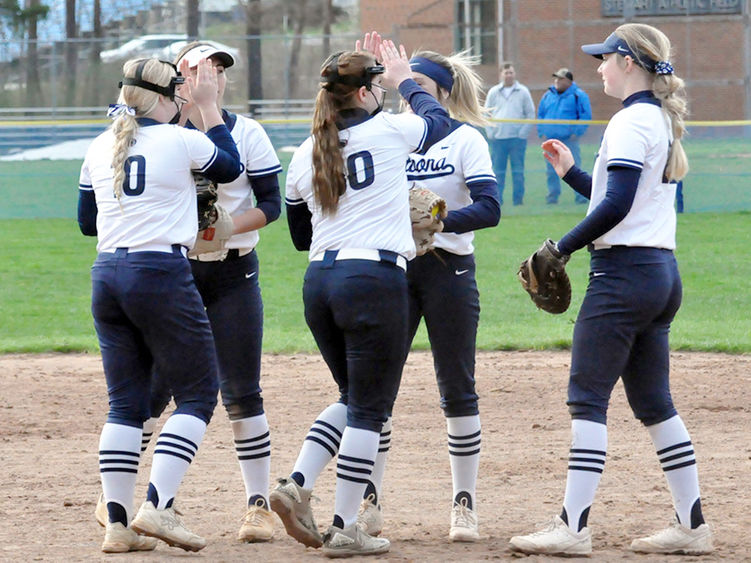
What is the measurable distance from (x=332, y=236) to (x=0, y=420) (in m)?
3.51

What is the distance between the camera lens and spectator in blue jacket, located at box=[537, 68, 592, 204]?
16.8m

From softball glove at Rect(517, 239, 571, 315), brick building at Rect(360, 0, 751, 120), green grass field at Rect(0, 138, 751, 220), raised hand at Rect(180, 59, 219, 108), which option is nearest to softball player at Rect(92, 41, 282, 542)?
raised hand at Rect(180, 59, 219, 108)

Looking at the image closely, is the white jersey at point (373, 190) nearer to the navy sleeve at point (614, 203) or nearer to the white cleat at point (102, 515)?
the navy sleeve at point (614, 203)

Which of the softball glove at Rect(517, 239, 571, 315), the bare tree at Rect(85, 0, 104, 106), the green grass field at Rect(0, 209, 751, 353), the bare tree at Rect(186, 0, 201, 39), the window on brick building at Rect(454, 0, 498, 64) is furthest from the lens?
the bare tree at Rect(186, 0, 201, 39)

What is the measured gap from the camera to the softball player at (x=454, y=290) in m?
4.37

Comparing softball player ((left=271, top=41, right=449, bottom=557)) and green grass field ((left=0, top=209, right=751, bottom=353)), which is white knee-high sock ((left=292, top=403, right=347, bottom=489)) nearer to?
softball player ((left=271, top=41, right=449, bottom=557))

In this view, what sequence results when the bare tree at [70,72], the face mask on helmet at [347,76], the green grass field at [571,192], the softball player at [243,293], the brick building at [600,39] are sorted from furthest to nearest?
the brick building at [600,39]
the bare tree at [70,72]
the green grass field at [571,192]
the softball player at [243,293]
the face mask on helmet at [347,76]

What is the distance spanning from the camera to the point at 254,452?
15.0 feet

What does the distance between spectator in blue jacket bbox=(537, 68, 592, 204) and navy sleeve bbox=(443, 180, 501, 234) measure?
492 inches

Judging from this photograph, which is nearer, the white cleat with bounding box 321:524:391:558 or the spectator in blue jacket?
the white cleat with bounding box 321:524:391:558

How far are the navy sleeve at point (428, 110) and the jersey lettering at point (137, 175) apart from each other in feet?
3.21

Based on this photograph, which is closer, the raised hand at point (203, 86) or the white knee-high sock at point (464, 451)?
the raised hand at point (203, 86)

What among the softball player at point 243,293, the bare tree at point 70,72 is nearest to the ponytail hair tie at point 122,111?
the softball player at point 243,293

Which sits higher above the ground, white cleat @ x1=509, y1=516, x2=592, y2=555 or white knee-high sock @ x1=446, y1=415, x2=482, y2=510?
white knee-high sock @ x1=446, y1=415, x2=482, y2=510
